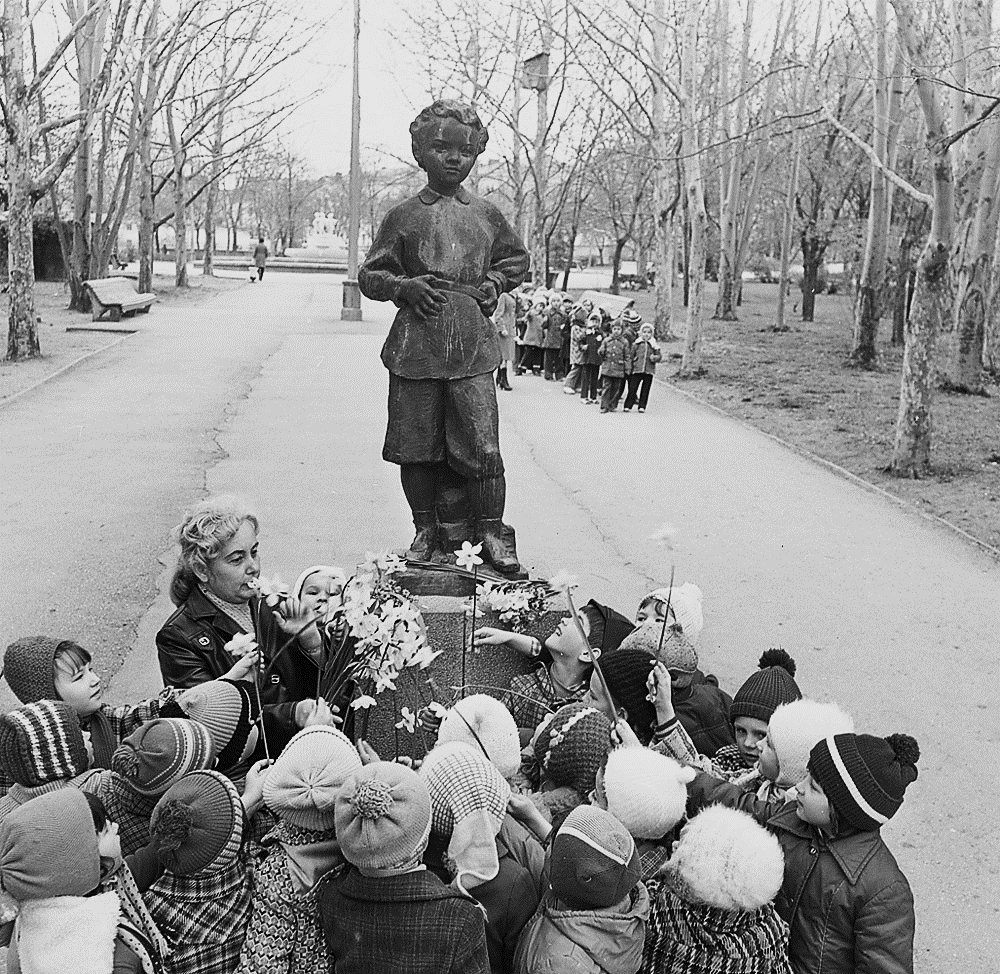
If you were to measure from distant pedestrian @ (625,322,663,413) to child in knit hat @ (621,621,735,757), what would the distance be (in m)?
10.9

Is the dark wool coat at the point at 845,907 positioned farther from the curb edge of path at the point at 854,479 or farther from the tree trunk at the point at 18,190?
the tree trunk at the point at 18,190

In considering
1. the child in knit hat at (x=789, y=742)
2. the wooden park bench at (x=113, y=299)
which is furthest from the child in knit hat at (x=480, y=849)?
the wooden park bench at (x=113, y=299)

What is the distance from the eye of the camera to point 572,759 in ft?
12.2

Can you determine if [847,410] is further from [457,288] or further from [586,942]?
[586,942]

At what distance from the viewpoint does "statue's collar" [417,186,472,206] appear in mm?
5234

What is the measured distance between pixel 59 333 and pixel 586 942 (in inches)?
874

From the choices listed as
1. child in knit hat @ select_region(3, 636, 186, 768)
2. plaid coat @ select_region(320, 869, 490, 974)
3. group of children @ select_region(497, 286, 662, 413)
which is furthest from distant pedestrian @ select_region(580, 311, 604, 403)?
plaid coat @ select_region(320, 869, 490, 974)

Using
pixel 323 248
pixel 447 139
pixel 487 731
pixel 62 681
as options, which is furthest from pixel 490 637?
pixel 323 248

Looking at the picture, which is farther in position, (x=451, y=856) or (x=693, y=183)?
(x=693, y=183)

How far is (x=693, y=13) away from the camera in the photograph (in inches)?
720

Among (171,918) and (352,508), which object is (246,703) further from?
(352,508)

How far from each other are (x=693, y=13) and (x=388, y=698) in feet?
54.0

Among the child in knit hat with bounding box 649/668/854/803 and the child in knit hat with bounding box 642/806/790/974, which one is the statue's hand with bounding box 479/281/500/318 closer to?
the child in knit hat with bounding box 649/668/854/803

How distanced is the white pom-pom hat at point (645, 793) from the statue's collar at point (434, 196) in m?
2.98
